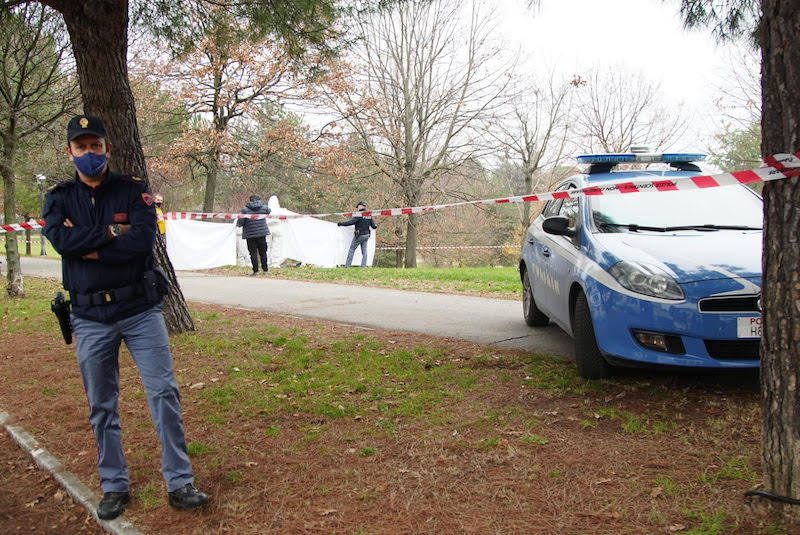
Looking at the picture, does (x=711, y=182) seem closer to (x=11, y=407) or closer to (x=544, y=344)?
(x=544, y=344)

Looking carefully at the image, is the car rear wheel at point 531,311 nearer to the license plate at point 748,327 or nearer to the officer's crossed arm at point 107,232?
the license plate at point 748,327

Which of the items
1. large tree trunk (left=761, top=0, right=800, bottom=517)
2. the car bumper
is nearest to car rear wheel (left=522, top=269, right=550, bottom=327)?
the car bumper

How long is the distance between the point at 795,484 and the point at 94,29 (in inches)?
265

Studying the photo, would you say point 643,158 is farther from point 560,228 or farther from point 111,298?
point 111,298

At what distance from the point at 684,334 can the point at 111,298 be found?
337cm

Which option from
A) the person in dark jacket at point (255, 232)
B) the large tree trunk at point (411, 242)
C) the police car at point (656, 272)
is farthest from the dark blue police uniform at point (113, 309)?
the large tree trunk at point (411, 242)

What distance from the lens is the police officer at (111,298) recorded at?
10.6ft

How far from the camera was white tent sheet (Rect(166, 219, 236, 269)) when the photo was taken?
60.3 feet

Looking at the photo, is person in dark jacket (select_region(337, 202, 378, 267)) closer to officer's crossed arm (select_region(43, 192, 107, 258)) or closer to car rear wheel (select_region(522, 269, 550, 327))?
car rear wheel (select_region(522, 269, 550, 327))

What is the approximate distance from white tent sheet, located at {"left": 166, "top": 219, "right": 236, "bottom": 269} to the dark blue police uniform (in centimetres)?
1535

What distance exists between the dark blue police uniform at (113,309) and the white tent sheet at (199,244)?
604 inches

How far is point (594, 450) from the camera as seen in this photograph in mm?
3623

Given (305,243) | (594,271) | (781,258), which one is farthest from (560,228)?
(305,243)

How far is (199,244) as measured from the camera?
1878 cm
